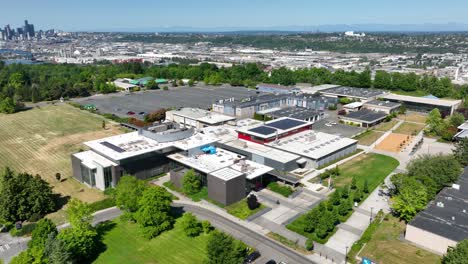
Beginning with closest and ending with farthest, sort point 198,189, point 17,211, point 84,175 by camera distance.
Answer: point 17,211 → point 198,189 → point 84,175

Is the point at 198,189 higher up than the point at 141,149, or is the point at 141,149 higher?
the point at 141,149

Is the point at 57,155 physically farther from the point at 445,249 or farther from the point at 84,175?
the point at 445,249

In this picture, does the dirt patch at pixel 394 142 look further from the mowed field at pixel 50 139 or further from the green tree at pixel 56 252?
the green tree at pixel 56 252

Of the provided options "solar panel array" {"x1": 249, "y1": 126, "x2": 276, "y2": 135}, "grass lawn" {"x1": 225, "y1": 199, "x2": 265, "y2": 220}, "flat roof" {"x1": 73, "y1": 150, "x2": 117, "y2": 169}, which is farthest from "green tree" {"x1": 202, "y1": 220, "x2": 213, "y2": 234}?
"solar panel array" {"x1": 249, "y1": 126, "x2": 276, "y2": 135}

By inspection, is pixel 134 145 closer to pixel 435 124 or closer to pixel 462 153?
pixel 462 153

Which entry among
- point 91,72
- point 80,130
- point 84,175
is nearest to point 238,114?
point 80,130

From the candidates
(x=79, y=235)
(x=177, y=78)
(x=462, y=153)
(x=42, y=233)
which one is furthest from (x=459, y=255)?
(x=177, y=78)
